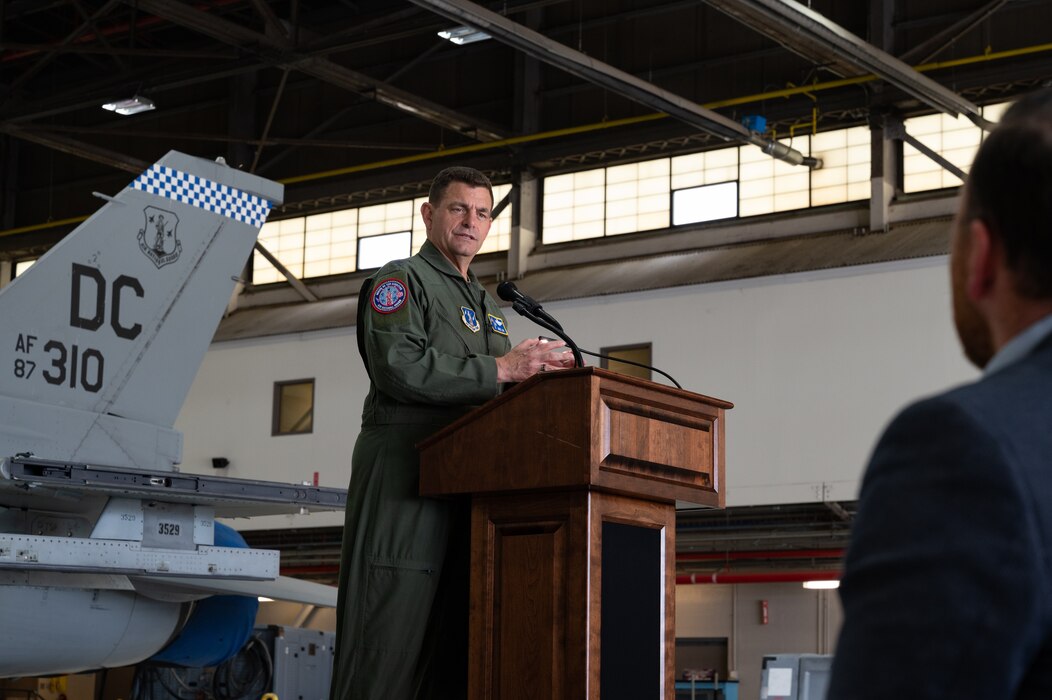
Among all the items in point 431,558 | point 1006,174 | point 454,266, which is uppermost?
point 454,266

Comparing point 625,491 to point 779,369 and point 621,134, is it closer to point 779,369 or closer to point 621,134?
point 779,369

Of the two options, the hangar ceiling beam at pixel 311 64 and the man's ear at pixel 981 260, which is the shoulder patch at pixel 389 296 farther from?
the hangar ceiling beam at pixel 311 64

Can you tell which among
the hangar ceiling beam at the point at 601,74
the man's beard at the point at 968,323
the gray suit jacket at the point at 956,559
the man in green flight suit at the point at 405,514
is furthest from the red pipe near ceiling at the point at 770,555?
the gray suit jacket at the point at 956,559

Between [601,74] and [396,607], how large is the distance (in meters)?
10.5

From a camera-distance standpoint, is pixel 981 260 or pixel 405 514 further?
pixel 405 514

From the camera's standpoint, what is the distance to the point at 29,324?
24.0 ft

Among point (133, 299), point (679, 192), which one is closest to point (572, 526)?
point (133, 299)

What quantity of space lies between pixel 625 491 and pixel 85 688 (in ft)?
57.8

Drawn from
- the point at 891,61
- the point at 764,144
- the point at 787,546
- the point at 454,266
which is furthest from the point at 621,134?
the point at 454,266

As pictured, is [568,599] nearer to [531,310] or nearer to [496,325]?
[531,310]

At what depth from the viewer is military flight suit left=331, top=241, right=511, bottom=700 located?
3.12 m

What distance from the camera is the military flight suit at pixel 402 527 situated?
312 cm

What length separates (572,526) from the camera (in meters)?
2.84

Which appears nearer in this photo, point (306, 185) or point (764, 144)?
point (764, 144)
